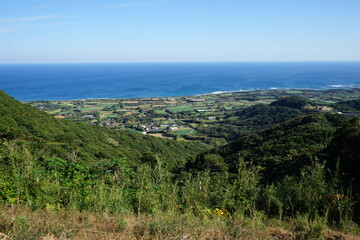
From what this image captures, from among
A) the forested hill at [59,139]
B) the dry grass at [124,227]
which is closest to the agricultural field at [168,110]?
the forested hill at [59,139]

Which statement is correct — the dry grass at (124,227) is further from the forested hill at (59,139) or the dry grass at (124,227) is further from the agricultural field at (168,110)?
the agricultural field at (168,110)

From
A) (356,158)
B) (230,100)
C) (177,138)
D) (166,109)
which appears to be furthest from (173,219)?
(230,100)

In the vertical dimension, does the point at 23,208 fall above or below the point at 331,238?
above

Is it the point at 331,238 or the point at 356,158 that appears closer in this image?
the point at 331,238

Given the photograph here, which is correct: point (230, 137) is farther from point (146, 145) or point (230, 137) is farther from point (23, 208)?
point (23, 208)

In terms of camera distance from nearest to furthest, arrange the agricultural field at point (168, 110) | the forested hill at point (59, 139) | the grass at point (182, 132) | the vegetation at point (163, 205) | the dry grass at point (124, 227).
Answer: the dry grass at point (124, 227) < the vegetation at point (163, 205) < the forested hill at point (59, 139) < the grass at point (182, 132) < the agricultural field at point (168, 110)

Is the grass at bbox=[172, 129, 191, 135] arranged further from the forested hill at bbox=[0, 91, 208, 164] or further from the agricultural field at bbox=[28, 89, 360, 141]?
the forested hill at bbox=[0, 91, 208, 164]
